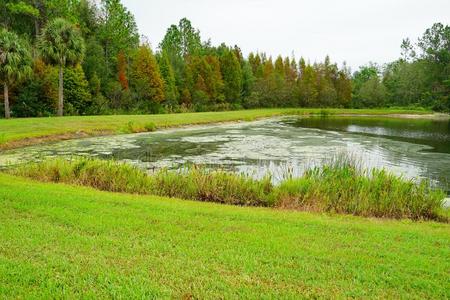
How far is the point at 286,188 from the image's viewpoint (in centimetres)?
948

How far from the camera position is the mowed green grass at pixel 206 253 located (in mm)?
4203

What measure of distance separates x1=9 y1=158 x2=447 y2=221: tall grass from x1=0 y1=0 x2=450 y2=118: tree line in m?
25.2

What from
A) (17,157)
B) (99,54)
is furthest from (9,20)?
(17,157)

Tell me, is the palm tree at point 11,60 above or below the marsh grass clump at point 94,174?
above

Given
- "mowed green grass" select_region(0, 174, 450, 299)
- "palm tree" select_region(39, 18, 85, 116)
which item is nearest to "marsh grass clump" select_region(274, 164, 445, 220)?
"mowed green grass" select_region(0, 174, 450, 299)

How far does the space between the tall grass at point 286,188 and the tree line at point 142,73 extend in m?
25.2

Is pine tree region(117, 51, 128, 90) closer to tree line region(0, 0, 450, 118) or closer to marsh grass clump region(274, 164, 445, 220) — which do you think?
tree line region(0, 0, 450, 118)

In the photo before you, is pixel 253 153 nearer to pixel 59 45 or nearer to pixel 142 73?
pixel 59 45

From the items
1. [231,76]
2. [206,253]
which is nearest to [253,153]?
[206,253]

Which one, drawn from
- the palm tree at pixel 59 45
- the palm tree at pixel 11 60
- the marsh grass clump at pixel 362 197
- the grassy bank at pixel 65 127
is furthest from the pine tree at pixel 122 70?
the marsh grass clump at pixel 362 197

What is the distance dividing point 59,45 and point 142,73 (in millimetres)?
14901

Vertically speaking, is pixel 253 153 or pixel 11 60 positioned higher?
pixel 11 60

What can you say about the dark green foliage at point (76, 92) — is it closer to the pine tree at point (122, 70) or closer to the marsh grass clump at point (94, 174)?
the pine tree at point (122, 70)

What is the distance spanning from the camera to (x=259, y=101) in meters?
67.6
